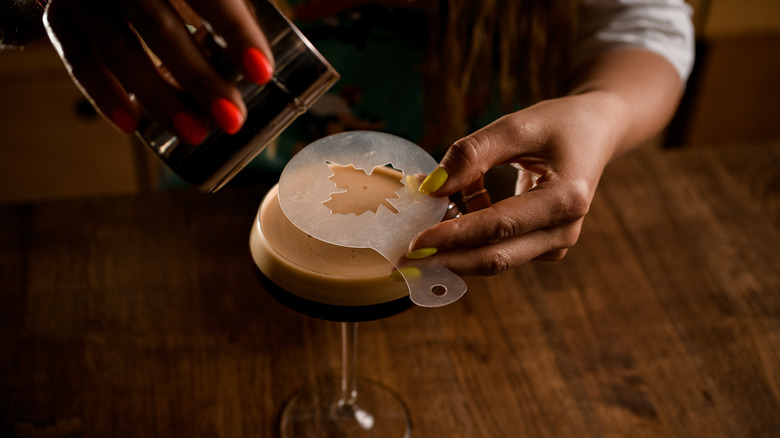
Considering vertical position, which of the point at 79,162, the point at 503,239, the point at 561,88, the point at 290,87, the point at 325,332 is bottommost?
the point at 79,162

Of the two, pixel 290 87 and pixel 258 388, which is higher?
pixel 290 87

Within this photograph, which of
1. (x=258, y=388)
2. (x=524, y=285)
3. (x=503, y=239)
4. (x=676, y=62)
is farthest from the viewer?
(x=676, y=62)

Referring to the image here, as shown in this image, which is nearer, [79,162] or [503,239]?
[503,239]

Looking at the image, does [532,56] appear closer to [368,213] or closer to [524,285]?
[524,285]

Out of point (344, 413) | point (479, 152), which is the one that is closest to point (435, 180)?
point (479, 152)

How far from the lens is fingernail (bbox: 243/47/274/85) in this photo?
535 mm

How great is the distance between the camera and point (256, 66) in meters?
0.54

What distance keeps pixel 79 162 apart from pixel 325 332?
79.8 inches

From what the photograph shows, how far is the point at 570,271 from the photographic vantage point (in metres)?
1.08

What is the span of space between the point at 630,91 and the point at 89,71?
2.69 feet

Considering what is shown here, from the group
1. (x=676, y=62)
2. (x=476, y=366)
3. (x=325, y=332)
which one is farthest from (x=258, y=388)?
(x=676, y=62)

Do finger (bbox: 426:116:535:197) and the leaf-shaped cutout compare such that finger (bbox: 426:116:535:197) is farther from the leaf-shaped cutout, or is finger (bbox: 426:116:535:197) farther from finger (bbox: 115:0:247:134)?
finger (bbox: 115:0:247:134)

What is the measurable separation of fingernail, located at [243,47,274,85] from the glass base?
51cm

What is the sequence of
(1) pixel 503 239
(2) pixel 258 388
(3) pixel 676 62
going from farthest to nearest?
1. (3) pixel 676 62
2. (2) pixel 258 388
3. (1) pixel 503 239
